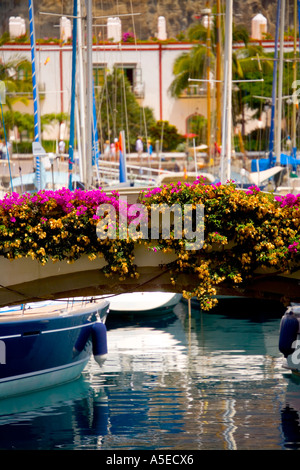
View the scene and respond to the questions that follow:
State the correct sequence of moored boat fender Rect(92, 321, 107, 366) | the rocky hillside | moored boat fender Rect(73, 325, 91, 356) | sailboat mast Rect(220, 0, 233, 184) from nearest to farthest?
1. moored boat fender Rect(73, 325, 91, 356)
2. moored boat fender Rect(92, 321, 107, 366)
3. sailboat mast Rect(220, 0, 233, 184)
4. the rocky hillside

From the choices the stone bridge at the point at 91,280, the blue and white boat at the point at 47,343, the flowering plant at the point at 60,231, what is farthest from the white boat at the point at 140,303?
the flowering plant at the point at 60,231

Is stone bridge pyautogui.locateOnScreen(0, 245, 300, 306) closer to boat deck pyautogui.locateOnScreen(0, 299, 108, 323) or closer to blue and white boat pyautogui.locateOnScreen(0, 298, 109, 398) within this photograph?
blue and white boat pyautogui.locateOnScreen(0, 298, 109, 398)

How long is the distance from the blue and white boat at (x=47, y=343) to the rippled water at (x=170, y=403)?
0.39 m

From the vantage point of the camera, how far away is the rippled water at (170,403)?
53.6 feet

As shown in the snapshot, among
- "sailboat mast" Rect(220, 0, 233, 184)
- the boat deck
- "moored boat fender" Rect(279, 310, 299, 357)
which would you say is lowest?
"moored boat fender" Rect(279, 310, 299, 357)

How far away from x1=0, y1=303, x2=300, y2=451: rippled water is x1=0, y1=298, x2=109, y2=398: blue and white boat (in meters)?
0.39

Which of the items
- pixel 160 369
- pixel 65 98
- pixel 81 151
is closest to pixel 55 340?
pixel 160 369

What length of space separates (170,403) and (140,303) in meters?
11.7

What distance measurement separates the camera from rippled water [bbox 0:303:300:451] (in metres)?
16.3

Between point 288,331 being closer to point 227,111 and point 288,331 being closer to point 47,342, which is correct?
point 47,342

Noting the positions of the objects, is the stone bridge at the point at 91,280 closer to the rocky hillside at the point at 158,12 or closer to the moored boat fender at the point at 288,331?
the moored boat fender at the point at 288,331

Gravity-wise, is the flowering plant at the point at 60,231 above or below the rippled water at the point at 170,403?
above

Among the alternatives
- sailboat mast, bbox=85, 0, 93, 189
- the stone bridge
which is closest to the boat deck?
sailboat mast, bbox=85, 0, 93, 189

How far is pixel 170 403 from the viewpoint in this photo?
18797 millimetres
